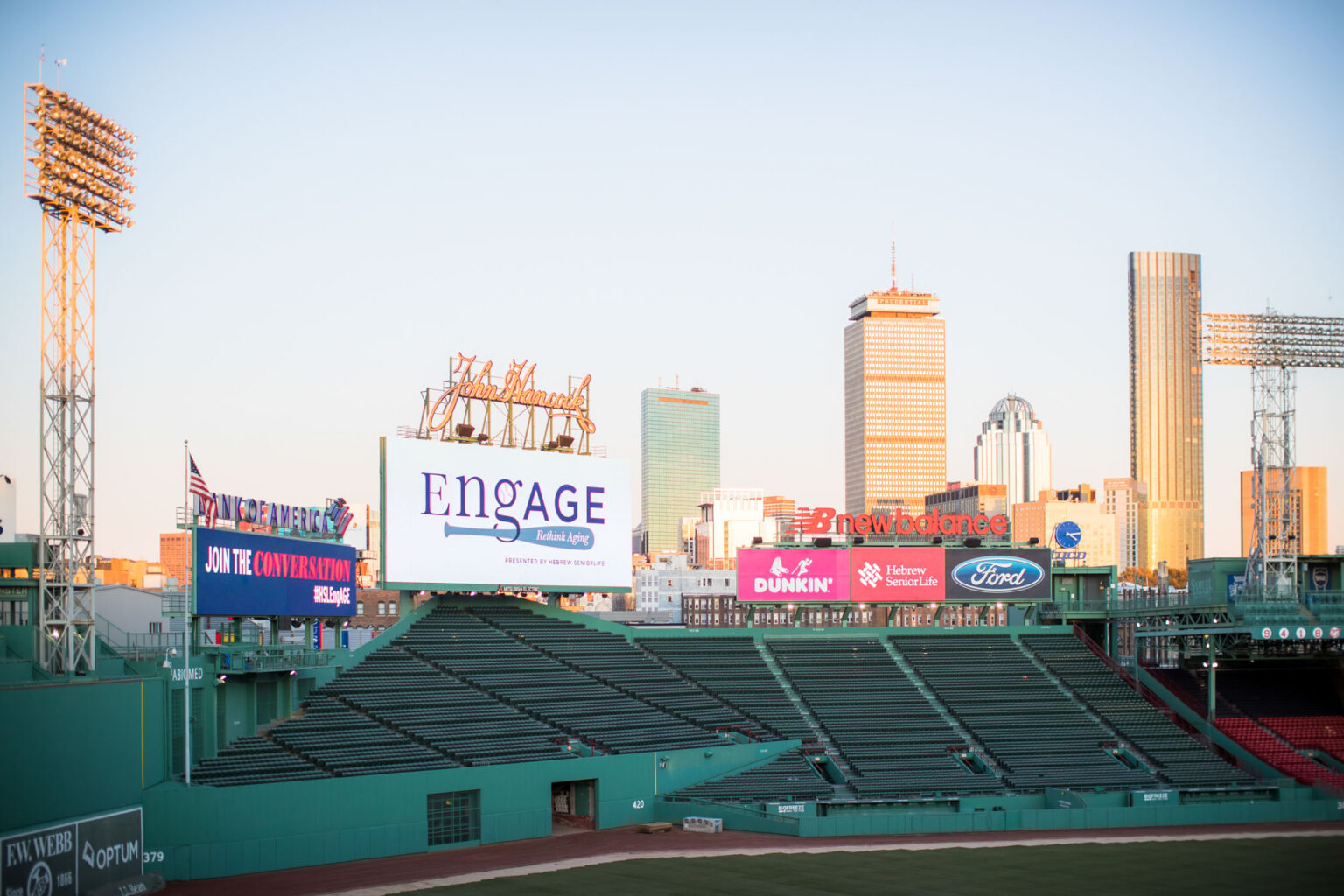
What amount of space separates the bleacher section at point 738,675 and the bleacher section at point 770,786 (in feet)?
9.01

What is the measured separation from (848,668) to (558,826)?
67.3 feet

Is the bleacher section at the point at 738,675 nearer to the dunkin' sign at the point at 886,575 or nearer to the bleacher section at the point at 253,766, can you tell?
the dunkin' sign at the point at 886,575

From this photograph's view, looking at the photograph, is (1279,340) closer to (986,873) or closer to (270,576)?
(986,873)

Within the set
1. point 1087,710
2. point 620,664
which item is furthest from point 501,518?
point 1087,710

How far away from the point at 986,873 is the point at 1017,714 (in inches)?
845

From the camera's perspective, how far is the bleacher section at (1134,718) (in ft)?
197

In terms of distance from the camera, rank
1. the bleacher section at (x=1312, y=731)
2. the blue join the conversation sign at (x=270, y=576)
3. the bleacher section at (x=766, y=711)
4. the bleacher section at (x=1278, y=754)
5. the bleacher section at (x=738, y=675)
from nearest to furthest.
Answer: the blue join the conversation sign at (x=270, y=576) < the bleacher section at (x=766, y=711) < the bleacher section at (x=1278, y=754) < the bleacher section at (x=738, y=675) < the bleacher section at (x=1312, y=731)

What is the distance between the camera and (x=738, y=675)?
215ft

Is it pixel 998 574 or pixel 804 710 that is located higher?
pixel 998 574

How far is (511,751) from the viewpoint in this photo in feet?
169

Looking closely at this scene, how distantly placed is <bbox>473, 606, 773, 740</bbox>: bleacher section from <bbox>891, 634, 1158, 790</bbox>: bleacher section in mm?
11009

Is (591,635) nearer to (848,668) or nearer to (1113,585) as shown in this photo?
(848,668)

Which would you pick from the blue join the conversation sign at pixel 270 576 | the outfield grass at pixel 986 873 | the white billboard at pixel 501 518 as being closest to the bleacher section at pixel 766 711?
the white billboard at pixel 501 518

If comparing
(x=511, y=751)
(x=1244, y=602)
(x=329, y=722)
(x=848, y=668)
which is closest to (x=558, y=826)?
(x=511, y=751)
